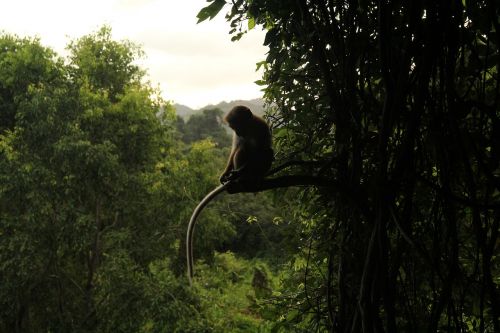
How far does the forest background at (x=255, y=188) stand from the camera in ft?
4.30

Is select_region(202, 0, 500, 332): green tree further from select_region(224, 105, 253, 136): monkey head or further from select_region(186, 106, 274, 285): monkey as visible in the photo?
select_region(224, 105, 253, 136): monkey head

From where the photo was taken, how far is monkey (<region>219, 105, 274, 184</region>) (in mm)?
3000

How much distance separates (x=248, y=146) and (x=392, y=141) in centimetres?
155

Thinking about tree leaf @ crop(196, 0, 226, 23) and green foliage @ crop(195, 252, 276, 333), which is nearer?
tree leaf @ crop(196, 0, 226, 23)

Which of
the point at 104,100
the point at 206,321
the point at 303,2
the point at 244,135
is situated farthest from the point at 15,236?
the point at 303,2

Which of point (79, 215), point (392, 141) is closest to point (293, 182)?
point (392, 141)

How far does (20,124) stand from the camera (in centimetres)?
761

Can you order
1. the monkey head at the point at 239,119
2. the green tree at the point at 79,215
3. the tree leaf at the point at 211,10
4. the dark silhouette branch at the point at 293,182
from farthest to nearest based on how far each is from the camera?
the green tree at the point at 79,215 → the monkey head at the point at 239,119 → the tree leaf at the point at 211,10 → the dark silhouette branch at the point at 293,182

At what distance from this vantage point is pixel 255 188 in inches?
61.9

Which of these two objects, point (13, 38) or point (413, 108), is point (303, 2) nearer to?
point (413, 108)

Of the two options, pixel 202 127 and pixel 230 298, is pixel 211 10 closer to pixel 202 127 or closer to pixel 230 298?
pixel 230 298

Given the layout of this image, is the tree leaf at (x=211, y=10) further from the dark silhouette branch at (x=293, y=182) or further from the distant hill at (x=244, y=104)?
the distant hill at (x=244, y=104)

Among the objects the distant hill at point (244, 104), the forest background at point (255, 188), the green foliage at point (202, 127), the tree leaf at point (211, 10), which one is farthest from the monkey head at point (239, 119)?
the green foliage at point (202, 127)

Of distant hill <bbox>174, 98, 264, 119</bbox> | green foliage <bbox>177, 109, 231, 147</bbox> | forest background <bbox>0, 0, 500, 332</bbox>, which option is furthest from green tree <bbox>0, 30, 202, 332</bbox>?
green foliage <bbox>177, 109, 231, 147</bbox>
